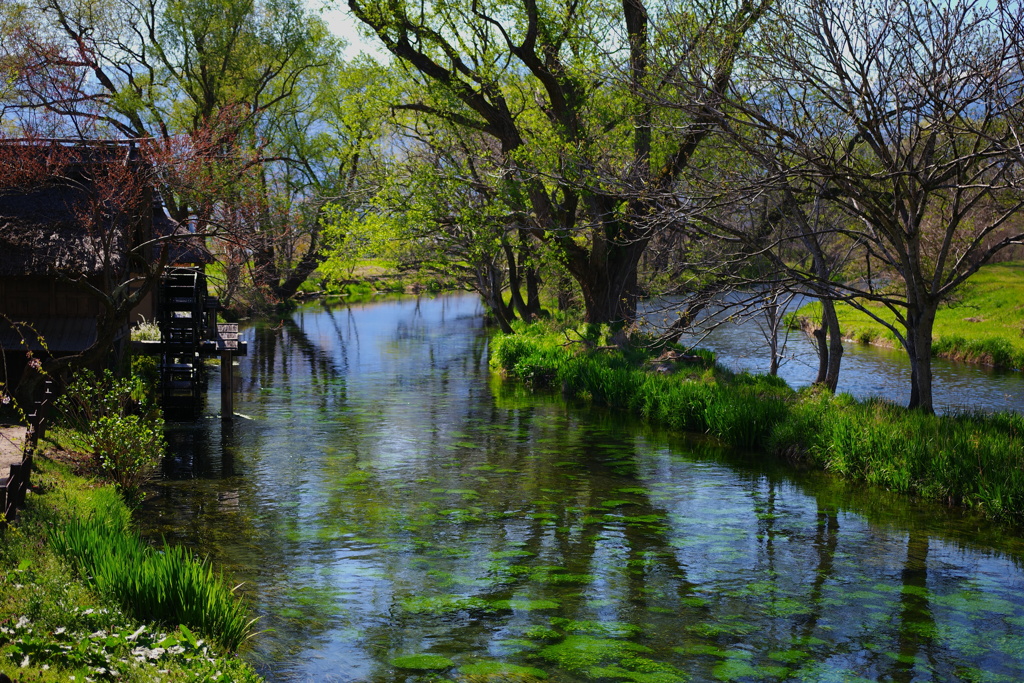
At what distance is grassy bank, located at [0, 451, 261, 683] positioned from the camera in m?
6.18

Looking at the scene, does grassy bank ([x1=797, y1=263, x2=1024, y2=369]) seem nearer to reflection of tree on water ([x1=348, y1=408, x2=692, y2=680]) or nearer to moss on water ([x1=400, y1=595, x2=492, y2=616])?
reflection of tree on water ([x1=348, y1=408, x2=692, y2=680])

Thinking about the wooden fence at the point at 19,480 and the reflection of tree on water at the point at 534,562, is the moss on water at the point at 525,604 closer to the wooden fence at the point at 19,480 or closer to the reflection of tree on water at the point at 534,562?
the reflection of tree on water at the point at 534,562

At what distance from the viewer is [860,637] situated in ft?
27.2

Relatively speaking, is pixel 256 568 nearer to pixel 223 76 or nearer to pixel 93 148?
pixel 93 148

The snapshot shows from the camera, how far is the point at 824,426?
14.8 metres

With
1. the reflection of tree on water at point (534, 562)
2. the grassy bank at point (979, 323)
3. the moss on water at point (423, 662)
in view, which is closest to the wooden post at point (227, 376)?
the reflection of tree on water at point (534, 562)

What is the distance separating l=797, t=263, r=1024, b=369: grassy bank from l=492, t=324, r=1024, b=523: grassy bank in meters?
7.63

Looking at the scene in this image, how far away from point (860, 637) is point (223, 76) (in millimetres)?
32464

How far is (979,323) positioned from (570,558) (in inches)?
1020

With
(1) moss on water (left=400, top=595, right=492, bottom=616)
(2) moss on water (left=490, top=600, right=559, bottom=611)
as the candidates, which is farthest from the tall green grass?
(2) moss on water (left=490, top=600, right=559, bottom=611)

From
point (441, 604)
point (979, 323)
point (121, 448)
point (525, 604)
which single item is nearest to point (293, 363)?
point (121, 448)

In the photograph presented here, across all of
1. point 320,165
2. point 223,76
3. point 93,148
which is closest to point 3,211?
point 93,148

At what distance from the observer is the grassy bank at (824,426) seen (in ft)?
39.6

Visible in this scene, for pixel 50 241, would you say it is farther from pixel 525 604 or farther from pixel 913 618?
pixel 913 618
